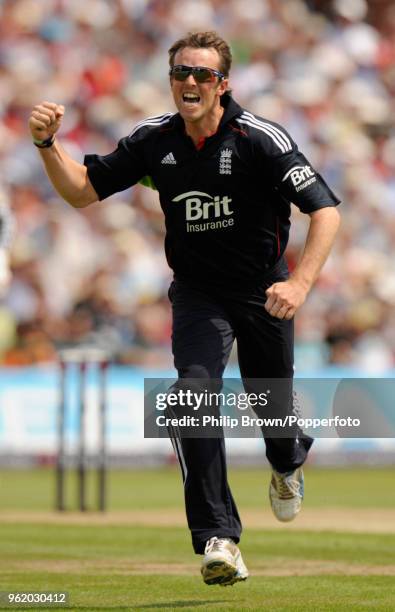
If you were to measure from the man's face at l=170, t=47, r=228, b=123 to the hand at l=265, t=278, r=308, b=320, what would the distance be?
1051 millimetres

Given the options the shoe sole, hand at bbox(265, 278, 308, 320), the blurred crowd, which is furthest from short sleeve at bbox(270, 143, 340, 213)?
the blurred crowd

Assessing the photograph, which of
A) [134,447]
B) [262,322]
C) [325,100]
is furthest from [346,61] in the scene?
[262,322]

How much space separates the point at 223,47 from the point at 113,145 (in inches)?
562

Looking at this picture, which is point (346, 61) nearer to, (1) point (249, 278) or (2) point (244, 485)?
(2) point (244, 485)

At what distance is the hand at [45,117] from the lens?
23.1 ft

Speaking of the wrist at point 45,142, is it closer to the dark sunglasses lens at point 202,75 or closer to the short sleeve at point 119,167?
the short sleeve at point 119,167

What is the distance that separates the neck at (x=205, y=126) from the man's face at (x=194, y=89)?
7 cm

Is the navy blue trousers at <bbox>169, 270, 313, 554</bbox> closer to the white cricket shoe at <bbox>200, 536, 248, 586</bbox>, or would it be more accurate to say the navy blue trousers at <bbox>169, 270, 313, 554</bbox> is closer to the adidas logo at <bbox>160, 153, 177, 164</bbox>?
the white cricket shoe at <bbox>200, 536, 248, 586</bbox>

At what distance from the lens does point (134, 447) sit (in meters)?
19.0

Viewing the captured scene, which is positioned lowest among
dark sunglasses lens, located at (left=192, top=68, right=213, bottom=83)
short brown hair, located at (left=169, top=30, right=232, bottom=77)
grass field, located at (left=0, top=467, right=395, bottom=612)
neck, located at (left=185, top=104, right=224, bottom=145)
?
grass field, located at (left=0, top=467, right=395, bottom=612)

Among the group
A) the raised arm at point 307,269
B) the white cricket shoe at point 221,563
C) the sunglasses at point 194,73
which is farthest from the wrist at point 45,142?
the white cricket shoe at point 221,563

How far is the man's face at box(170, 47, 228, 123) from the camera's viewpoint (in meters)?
7.09

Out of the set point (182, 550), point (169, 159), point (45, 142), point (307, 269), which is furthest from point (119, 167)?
point (182, 550)

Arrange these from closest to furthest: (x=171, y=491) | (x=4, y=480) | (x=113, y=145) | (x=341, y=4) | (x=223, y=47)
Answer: (x=223, y=47) < (x=171, y=491) < (x=4, y=480) < (x=113, y=145) < (x=341, y=4)
